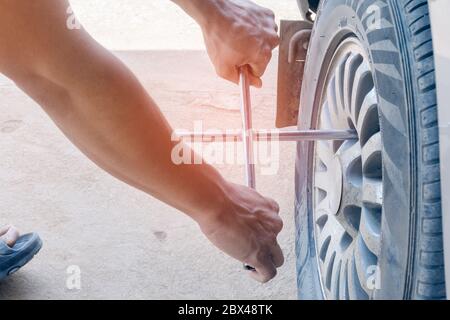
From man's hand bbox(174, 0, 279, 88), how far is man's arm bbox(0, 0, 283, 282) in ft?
1.31

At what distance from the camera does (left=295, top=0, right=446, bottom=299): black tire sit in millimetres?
1020

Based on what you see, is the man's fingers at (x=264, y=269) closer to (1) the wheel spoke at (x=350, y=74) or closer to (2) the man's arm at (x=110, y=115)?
(2) the man's arm at (x=110, y=115)

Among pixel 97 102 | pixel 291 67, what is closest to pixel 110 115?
pixel 97 102

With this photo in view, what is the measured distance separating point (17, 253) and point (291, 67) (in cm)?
105

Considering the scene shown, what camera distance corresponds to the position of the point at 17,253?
82.4 inches

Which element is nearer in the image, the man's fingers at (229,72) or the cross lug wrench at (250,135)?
the cross lug wrench at (250,135)

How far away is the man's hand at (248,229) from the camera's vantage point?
4.25ft

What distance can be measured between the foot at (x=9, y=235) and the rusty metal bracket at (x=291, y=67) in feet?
3.11

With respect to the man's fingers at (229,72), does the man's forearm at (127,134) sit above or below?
below

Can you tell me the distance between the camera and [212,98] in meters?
2.98
